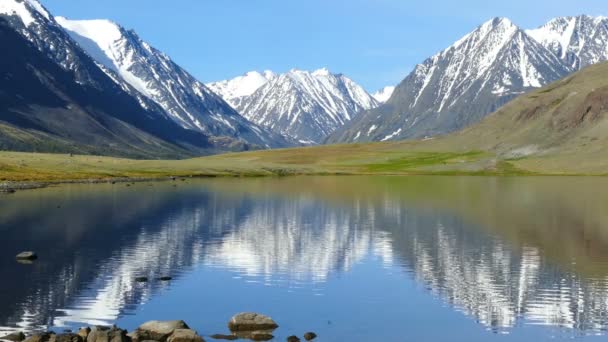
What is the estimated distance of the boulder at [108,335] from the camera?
37384mm

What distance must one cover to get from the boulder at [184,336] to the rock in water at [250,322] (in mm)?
3702

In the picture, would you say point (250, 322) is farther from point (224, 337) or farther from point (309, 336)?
point (309, 336)

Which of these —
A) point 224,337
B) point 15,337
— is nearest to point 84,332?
point 15,337

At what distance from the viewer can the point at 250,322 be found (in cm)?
4309

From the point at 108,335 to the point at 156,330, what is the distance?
9.90 feet

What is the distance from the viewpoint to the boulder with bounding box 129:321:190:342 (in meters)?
39.3

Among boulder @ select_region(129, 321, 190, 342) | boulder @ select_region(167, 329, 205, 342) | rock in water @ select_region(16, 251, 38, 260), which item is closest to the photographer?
boulder @ select_region(167, 329, 205, 342)

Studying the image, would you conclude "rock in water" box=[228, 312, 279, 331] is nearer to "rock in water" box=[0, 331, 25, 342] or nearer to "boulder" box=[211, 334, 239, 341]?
"boulder" box=[211, 334, 239, 341]

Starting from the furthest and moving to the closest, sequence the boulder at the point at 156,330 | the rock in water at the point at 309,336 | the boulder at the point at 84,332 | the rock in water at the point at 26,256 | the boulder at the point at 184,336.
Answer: the rock in water at the point at 26,256
the rock in water at the point at 309,336
the boulder at the point at 156,330
the boulder at the point at 184,336
the boulder at the point at 84,332

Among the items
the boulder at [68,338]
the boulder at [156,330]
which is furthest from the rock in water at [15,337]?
the boulder at [156,330]

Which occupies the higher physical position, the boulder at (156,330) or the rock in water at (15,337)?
the boulder at (156,330)

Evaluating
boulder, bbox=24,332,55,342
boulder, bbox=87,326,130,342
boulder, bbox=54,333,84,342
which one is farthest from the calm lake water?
boulder, bbox=87,326,130,342

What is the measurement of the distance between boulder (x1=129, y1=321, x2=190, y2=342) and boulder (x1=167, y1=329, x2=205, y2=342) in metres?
0.38

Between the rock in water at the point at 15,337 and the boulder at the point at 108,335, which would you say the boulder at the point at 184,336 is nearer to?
the boulder at the point at 108,335
